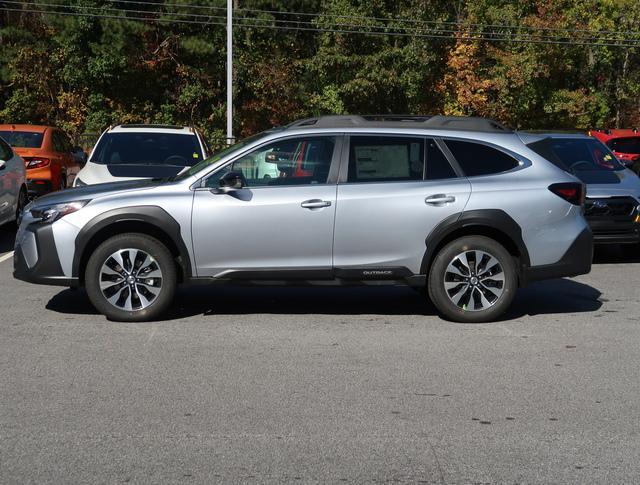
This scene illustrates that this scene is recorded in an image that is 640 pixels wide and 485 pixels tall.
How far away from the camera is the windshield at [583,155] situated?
13750mm

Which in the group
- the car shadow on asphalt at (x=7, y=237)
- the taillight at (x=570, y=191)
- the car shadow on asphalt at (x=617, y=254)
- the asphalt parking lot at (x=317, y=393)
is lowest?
the car shadow on asphalt at (x=7, y=237)

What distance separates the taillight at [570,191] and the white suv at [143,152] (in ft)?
18.4

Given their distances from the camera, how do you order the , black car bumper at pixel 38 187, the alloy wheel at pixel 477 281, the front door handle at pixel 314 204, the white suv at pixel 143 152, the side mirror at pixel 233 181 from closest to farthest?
the side mirror at pixel 233 181 → the front door handle at pixel 314 204 → the alloy wheel at pixel 477 281 → the white suv at pixel 143 152 → the , black car bumper at pixel 38 187

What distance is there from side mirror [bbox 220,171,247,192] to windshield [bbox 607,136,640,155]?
1731cm

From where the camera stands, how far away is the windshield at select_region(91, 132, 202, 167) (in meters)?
13.4

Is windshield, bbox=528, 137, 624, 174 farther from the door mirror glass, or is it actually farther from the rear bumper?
the door mirror glass

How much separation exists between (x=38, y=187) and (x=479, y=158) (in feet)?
35.3

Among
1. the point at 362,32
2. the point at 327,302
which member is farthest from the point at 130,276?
the point at 362,32

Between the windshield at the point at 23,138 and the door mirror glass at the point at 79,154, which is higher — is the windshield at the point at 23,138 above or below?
above

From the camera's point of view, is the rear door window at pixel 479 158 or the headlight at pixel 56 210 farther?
the rear door window at pixel 479 158

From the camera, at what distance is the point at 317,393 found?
21.0ft

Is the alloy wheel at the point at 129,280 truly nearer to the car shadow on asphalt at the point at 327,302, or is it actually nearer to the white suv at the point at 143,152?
the car shadow on asphalt at the point at 327,302

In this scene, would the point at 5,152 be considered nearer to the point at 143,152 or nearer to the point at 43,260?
the point at 143,152

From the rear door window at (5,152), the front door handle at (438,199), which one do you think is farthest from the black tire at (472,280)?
the rear door window at (5,152)
